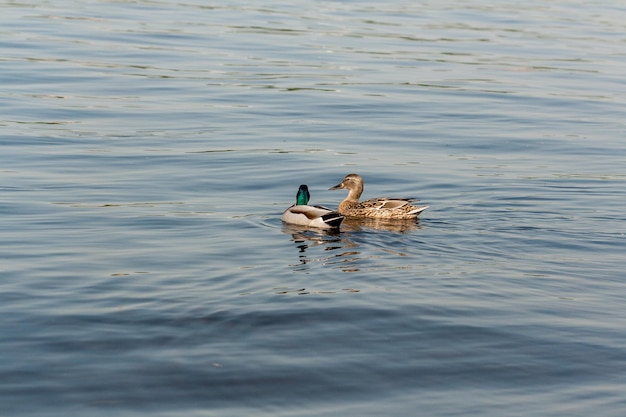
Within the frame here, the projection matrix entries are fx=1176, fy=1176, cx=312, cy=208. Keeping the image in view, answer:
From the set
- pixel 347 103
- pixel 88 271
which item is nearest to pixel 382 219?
pixel 88 271

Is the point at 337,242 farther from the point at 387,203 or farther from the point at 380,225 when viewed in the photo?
the point at 387,203

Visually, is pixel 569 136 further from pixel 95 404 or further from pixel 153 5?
pixel 153 5

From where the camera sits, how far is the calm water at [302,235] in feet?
32.2

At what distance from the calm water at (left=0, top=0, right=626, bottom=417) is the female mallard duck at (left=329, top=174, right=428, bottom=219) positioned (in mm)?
257

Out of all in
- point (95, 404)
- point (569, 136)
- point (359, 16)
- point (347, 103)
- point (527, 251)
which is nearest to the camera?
point (95, 404)

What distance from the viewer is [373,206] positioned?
16672mm

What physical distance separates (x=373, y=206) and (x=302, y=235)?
5.41 feet

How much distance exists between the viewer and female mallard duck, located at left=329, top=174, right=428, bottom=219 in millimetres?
16172

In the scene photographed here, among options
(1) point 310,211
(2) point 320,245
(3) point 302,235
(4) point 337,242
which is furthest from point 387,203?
(2) point 320,245

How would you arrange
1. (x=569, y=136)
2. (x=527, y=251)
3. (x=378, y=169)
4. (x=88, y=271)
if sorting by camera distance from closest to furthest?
(x=88, y=271) → (x=527, y=251) → (x=378, y=169) → (x=569, y=136)

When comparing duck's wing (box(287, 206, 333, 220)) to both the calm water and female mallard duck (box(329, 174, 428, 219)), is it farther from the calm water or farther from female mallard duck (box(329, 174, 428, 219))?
female mallard duck (box(329, 174, 428, 219))

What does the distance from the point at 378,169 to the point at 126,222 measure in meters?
5.79

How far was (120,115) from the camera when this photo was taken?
23.6m

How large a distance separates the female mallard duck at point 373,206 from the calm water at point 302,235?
0.26m
